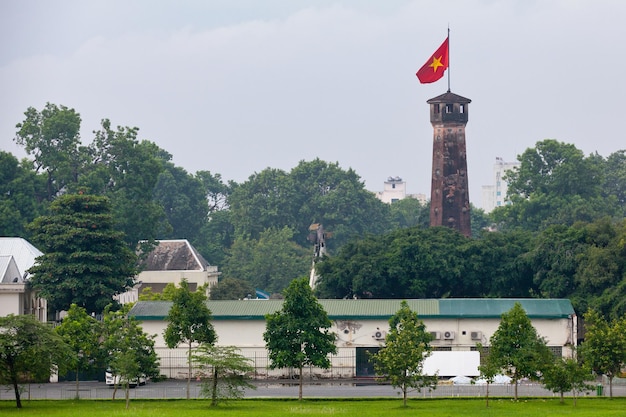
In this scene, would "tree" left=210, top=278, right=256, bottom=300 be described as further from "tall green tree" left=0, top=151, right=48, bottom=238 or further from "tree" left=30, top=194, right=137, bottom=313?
"tree" left=30, top=194, right=137, bottom=313

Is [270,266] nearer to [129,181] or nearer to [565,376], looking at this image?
[129,181]

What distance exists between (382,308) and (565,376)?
21.1 metres

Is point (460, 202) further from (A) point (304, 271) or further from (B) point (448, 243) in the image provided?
(A) point (304, 271)

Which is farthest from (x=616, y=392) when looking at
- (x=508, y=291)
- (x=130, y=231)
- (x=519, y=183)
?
(x=519, y=183)

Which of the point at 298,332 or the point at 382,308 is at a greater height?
the point at 382,308

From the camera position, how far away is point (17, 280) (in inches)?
3580

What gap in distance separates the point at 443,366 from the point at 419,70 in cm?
3310

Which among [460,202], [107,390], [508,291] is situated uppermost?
[460,202]

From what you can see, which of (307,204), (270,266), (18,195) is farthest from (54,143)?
(307,204)

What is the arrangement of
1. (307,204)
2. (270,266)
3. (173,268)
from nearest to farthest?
(173,268), (270,266), (307,204)

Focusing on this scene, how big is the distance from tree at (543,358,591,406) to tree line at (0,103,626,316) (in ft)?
60.8

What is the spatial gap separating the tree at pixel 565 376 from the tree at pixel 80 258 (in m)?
35.1

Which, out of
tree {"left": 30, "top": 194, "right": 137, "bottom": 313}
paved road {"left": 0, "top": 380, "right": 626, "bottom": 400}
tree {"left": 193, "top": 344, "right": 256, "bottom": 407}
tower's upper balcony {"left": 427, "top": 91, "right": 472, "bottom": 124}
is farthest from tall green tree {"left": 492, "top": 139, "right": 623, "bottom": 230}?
tree {"left": 193, "top": 344, "right": 256, "bottom": 407}

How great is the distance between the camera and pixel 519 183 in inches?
5709
